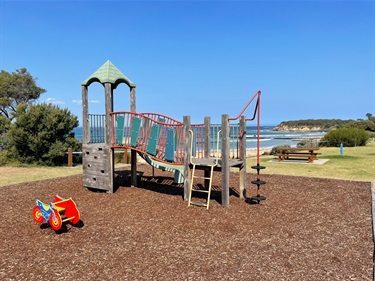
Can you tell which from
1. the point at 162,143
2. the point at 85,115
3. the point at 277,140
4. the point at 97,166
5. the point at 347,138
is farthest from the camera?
the point at 277,140

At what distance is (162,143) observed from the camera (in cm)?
755

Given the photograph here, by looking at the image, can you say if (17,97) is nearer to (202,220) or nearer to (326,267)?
(202,220)

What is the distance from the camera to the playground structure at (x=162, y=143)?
6742 mm

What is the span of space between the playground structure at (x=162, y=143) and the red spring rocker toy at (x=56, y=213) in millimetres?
2509

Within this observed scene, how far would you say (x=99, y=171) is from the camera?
27.3 ft

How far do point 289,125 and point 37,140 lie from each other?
154 metres

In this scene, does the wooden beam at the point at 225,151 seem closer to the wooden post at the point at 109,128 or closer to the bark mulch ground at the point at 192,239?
the bark mulch ground at the point at 192,239

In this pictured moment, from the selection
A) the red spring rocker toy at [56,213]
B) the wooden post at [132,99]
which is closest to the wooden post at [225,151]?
the red spring rocker toy at [56,213]

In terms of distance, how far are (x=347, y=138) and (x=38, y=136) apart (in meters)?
23.4

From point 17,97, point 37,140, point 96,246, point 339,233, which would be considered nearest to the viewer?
point 96,246

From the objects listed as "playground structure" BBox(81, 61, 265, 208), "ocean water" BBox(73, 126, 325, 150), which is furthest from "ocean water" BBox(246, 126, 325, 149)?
"playground structure" BBox(81, 61, 265, 208)

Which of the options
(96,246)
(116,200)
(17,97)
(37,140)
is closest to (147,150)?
(116,200)

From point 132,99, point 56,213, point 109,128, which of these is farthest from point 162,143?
point 56,213

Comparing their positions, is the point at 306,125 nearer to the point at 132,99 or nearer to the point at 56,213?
the point at 132,99
